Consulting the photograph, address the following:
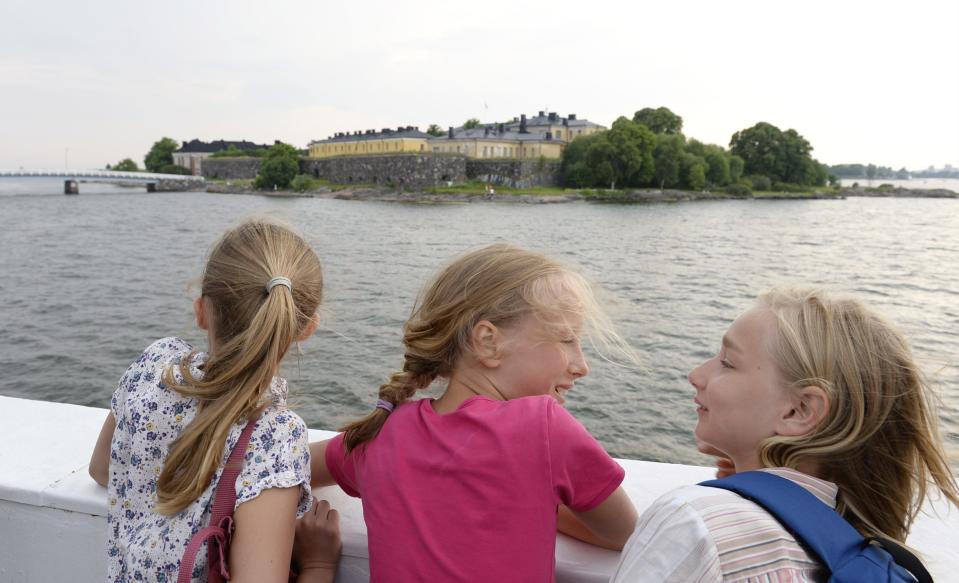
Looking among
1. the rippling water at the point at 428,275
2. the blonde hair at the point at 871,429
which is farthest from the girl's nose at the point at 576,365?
the blonde hair at the point at 871,429

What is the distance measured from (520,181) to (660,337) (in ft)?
135

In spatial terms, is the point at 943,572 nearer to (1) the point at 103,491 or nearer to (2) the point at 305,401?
(1) the point at 103,491

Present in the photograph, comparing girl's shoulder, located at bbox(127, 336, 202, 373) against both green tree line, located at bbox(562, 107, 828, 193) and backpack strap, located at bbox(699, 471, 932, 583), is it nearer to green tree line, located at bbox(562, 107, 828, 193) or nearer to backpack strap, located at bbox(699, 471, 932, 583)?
backpack strap, located at bbox(699, 471, 932, 583)

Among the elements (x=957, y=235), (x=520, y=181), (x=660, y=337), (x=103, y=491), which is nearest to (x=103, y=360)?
(x=660, y=337)

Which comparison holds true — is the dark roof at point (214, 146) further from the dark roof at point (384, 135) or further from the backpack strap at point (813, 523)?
the backpack strap at point (813, 523)

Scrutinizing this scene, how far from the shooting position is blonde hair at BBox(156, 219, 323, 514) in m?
0.95

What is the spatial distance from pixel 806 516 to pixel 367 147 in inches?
2346

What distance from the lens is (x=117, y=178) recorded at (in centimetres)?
5422

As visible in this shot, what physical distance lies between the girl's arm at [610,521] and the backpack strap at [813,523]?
268 millimetres

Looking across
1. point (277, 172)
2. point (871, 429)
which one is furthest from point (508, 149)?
point (871, 429)

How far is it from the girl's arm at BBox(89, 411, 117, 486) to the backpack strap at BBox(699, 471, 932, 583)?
934 mm

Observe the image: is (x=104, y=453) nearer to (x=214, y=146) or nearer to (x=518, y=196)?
(x=518, y=196)

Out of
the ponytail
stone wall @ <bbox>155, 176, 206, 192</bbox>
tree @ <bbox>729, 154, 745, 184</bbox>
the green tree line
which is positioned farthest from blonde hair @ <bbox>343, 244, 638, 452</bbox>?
stone wall @ <bbox>155, 176, 206, 192</bbox>

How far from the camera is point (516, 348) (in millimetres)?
1055
